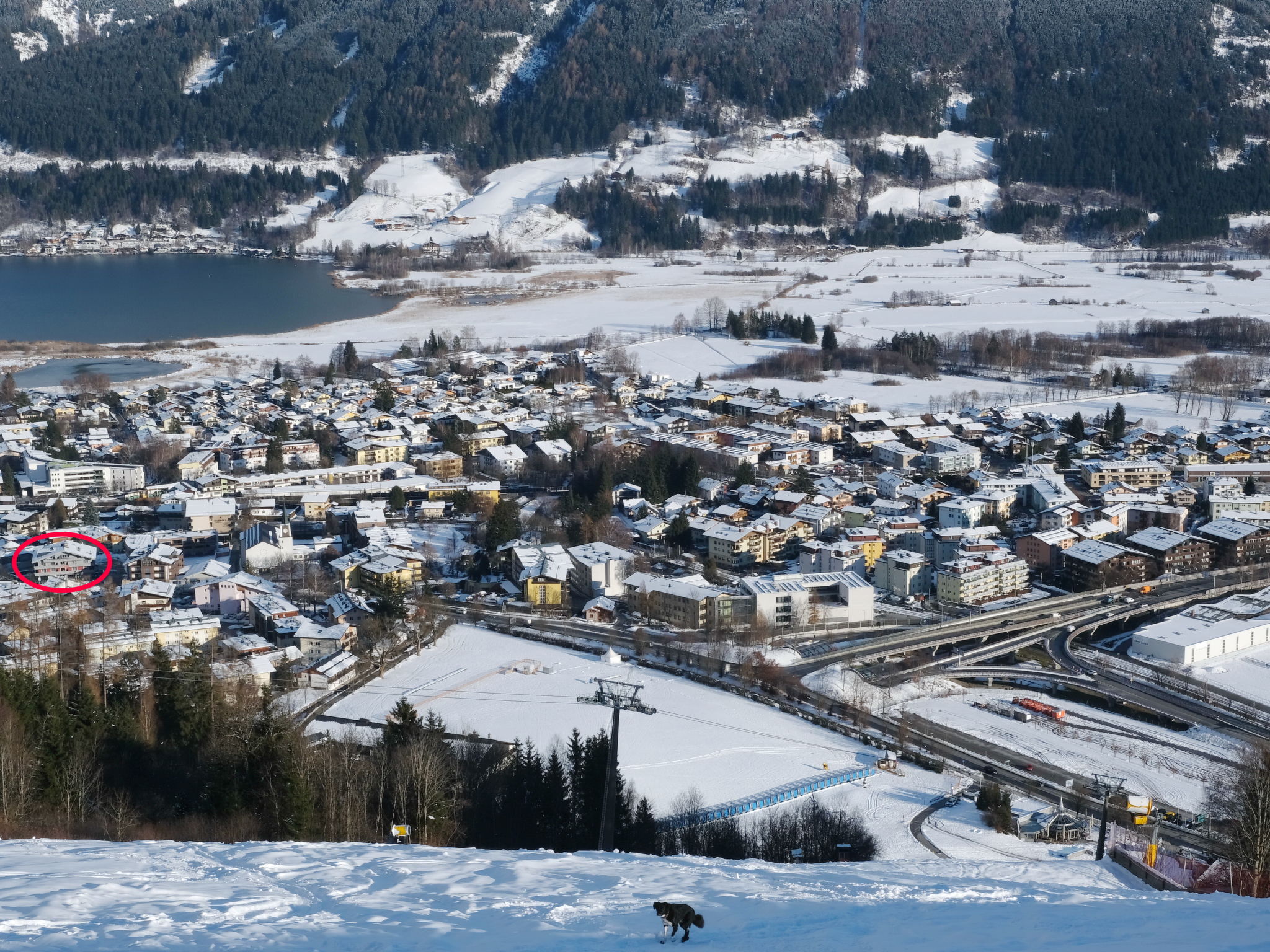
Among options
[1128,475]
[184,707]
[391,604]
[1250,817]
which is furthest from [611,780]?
[1128,475]

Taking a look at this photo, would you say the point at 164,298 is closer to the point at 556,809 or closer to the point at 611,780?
the point at 556,809

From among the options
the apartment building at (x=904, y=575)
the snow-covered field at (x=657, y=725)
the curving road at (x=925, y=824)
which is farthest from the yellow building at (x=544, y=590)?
the curving road at (x=925, y=824)

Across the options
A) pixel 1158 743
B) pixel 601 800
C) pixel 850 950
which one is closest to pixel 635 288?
pixel 1158 743

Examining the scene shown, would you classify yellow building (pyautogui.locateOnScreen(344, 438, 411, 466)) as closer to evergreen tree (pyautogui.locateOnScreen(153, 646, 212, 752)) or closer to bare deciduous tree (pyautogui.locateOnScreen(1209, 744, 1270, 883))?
evergreen tree (pyautogui.locateOnScreen(153, 646, 212, 752))

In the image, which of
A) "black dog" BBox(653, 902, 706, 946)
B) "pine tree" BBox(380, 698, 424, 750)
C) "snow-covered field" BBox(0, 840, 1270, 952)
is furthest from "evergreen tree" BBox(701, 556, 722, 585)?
"black dog" BBox(653, 902, 706, 946)

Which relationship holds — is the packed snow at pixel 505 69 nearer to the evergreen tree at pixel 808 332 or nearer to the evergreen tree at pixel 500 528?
the evergreen tree at pixel 808 332

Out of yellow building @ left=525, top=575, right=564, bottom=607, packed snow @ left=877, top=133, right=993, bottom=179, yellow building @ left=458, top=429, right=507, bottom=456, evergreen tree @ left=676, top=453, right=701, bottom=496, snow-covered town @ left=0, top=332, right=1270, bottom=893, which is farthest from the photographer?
packed snow @ left=877, top=133, right=993, bottom=179
